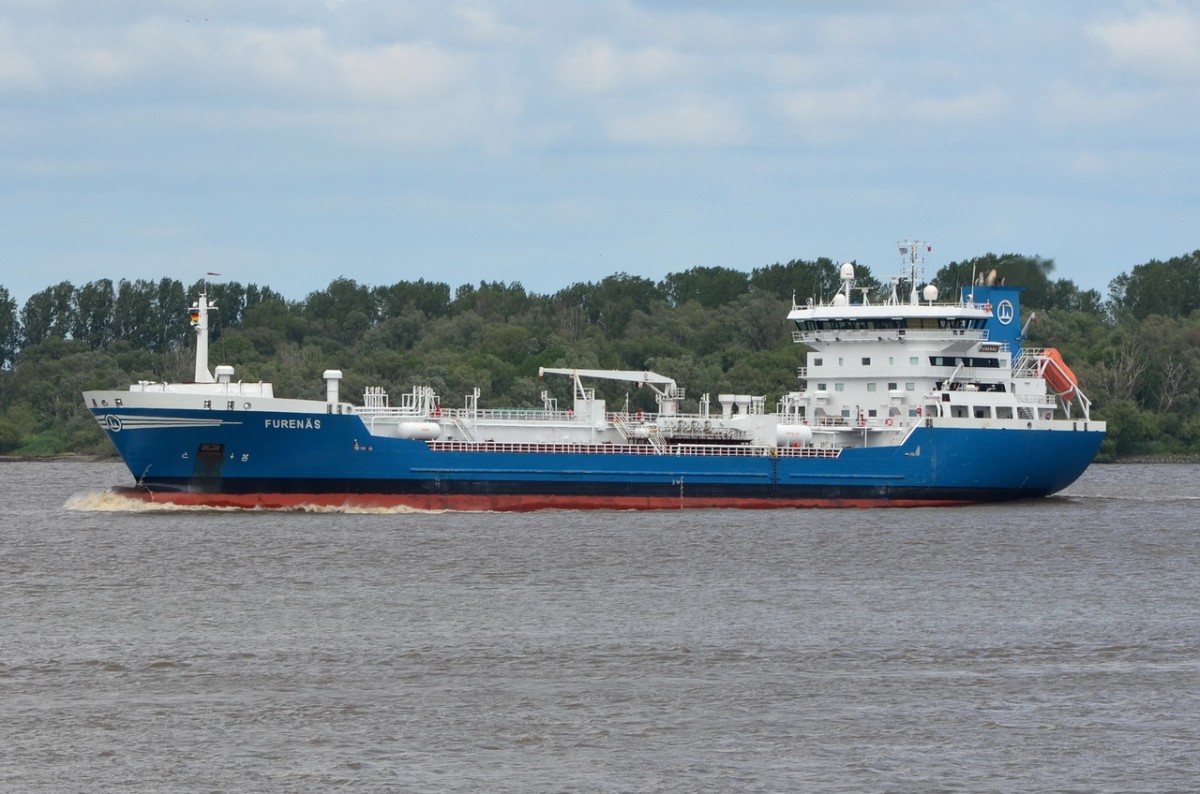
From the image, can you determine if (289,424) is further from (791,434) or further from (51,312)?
(51,312)

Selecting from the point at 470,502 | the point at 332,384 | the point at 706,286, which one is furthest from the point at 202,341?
the point at 706,286

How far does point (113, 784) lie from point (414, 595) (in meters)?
11.9

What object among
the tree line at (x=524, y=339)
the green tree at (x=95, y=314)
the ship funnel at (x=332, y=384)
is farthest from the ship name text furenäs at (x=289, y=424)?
the green tree at (x=95, y=314)

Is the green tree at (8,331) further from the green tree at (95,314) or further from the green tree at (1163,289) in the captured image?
the green tree at (1163,289)

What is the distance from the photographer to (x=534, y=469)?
146ft

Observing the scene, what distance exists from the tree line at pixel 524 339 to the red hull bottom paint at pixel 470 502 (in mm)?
32678

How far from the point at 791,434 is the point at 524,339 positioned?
55.7m

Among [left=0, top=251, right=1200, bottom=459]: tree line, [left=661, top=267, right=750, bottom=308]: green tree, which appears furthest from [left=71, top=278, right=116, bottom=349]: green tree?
[left=661, top=267, right=750, bottom=308]: green tree

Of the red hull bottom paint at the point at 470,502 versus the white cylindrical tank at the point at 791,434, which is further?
the white cylindrical tank at the point at 791,434

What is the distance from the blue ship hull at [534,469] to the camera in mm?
41906

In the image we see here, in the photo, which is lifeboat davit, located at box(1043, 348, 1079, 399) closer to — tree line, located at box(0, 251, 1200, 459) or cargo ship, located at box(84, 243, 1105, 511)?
cargo ship, located at box(84, 243, 1105, 511)

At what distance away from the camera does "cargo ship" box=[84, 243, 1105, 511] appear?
42.1 metres

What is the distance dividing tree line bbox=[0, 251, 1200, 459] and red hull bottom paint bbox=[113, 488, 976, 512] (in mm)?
32678

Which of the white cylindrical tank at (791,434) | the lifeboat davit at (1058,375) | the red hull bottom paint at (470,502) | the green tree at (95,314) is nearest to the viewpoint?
the red hull bottom paint at (470,502)
